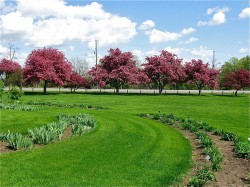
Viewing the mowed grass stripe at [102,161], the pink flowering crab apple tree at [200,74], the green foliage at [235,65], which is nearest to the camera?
the mowed grass stripe at [102,161]

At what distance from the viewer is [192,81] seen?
51.9 m

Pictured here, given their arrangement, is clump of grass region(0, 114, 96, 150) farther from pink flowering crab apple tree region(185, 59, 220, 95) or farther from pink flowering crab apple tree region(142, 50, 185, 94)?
pink flowering crab apple tree region(185, 59, 220, 95)

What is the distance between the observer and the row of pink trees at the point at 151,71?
160 feet

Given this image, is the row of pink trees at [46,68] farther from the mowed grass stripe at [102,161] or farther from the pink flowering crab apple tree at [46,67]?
the mowed grass stripe at [102,161]

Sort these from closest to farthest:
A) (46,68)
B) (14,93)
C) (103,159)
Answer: (103,159) → (14,93) → (46,68)

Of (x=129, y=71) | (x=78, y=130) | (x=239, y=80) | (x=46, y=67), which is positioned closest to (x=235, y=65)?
(x=239, y=80)

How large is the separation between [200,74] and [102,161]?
4382 centimetres

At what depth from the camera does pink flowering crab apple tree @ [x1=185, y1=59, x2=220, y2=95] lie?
51.1m

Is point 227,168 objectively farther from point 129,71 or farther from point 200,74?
point 200,74

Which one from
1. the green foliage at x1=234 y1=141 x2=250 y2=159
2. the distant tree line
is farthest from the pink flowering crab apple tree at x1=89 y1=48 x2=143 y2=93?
the green foliage at x1=234 y1=141 x2=250 y2=159

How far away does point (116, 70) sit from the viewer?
160 feet

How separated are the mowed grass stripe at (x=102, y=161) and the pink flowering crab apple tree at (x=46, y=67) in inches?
1279

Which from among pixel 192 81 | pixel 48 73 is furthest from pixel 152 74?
pixel 48 73

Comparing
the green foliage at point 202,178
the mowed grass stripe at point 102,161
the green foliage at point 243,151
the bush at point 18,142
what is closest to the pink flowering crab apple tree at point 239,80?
the mowed grass stripe at point 102,161
